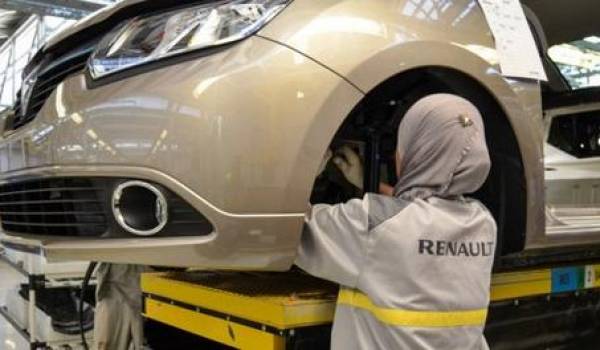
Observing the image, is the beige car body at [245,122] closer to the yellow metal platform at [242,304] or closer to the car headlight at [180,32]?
the car headlight at [180,32]

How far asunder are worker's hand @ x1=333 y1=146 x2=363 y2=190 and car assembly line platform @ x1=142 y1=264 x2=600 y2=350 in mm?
315

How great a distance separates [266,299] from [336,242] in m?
0.28

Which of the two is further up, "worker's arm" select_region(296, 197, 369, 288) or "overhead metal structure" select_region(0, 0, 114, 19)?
"overhead metal structure" select_region(0, 0, 114, 19)

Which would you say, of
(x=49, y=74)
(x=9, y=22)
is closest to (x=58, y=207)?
(x=49, y=74)

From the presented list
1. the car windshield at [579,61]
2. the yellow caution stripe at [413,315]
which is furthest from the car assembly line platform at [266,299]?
the car windshield at [579,61]

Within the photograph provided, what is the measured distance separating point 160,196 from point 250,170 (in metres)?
0.22

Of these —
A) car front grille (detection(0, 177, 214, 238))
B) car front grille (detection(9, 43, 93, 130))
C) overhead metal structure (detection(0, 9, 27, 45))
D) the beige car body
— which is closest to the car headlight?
the beige car body

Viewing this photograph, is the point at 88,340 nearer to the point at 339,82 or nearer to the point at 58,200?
the point at 58,200

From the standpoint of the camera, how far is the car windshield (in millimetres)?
3445

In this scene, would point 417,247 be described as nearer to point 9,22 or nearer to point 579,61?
point 579,61

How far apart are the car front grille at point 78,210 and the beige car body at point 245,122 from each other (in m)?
0.03

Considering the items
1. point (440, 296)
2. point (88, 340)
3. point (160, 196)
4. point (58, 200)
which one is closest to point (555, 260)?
point (440, 296)

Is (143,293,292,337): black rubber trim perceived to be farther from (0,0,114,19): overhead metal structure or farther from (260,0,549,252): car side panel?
(0,0,114,19): overhead metal structure

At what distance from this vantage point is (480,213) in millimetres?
1495
